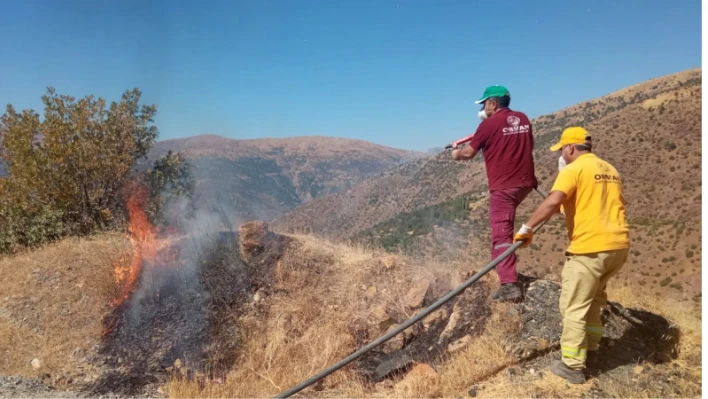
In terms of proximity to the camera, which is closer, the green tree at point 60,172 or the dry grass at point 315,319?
the dry grass at point 315,319

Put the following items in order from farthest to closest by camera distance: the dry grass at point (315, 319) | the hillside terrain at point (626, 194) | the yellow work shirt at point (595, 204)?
the hillside terrain at point (626, 194)
the dry grass at point (315, 319)
the yellow work shirt at point (595, 204)

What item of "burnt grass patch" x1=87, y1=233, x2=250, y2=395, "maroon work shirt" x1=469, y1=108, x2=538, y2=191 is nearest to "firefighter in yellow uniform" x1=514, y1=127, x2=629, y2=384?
"maroon work shirt" x1=469, y1=108, x2=538, y2=191

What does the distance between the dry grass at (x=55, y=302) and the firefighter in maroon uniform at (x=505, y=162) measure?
17.7 feet

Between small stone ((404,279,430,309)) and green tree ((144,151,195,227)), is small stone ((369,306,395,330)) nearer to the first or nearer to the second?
small stone ((404,279,430,309))

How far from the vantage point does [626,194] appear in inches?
1120

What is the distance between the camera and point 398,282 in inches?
268

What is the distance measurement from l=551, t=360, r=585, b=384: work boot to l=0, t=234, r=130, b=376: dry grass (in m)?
5.60

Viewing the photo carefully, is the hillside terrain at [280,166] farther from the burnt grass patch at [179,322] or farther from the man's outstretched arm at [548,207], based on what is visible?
the man's outstretched arm at [548,207]

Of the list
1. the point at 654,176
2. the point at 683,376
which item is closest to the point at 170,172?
the point at 683,376

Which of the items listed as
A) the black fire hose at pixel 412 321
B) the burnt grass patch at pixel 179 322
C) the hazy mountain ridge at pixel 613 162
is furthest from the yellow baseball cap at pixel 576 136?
the hazy mountain ridge at pixel 613 162

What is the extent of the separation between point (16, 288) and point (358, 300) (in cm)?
565

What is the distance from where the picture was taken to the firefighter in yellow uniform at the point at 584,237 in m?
3.46

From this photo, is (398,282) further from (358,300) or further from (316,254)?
(316,254)

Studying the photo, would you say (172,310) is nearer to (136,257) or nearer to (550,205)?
(136,257)
